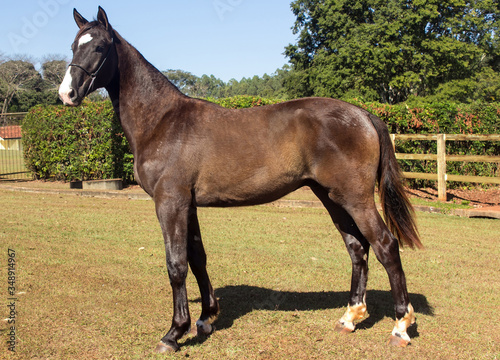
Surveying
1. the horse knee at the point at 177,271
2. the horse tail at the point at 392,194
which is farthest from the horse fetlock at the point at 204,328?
the horse tail at the point at 392,194

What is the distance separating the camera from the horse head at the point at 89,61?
392 cm

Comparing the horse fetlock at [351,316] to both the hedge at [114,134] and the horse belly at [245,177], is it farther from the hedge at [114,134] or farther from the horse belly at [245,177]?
the hedge at [114,134]

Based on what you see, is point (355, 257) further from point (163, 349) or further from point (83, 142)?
point (83, 142)

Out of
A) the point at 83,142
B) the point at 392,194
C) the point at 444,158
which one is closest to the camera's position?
the point at 392,194

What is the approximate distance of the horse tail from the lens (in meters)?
4.27

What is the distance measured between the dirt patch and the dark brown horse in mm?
8906

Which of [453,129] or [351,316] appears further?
[453,129]

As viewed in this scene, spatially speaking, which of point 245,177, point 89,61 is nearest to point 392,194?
point 245,177

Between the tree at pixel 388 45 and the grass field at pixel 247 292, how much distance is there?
2994 cm

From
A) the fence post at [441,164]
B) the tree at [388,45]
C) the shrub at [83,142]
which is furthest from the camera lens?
the tree at [388,45]

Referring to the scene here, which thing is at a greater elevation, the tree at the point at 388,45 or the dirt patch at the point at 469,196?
the tree at the point at 388,45

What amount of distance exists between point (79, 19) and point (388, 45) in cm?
3532

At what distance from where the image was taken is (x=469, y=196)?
12875 millimetres

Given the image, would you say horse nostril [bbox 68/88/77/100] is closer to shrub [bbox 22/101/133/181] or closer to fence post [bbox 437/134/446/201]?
fence post [bbox 437/134/446/201]
